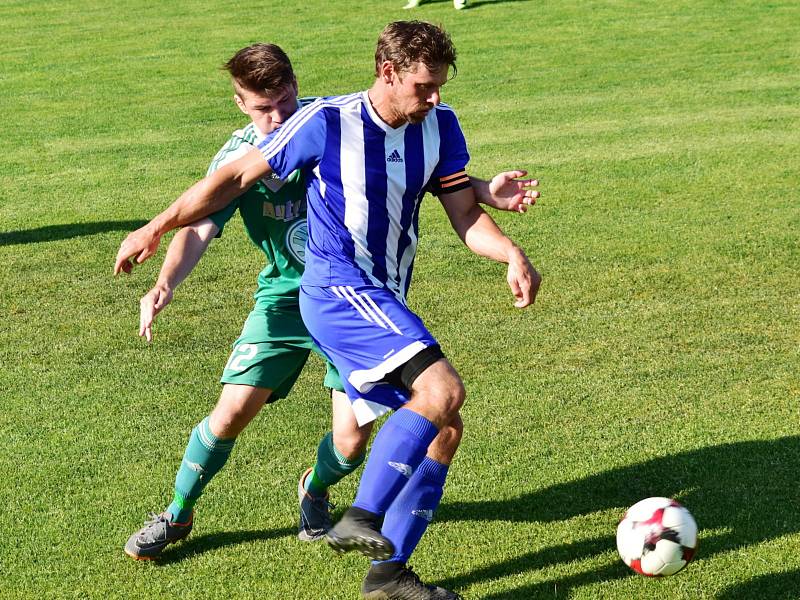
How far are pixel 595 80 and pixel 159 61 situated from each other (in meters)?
7.87

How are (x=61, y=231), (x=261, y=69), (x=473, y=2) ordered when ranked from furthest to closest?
(x=473, y=2), (x=61, y=231), (x=261, y=69)

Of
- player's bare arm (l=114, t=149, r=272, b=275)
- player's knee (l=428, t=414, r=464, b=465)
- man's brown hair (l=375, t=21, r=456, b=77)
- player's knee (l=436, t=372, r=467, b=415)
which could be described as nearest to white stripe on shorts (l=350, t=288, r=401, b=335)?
player's knee (l=436, t=372, r=467, b=415)

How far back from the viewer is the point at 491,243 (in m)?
4.58

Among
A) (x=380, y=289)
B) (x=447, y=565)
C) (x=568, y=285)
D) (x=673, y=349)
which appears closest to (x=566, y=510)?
(x=447, y=565)

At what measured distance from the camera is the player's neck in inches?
174

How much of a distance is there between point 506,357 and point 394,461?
3343mm

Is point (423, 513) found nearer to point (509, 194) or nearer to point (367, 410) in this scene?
point (367, 410)

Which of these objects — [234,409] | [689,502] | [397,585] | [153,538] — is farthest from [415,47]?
[689,502]

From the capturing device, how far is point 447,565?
4.84 metres

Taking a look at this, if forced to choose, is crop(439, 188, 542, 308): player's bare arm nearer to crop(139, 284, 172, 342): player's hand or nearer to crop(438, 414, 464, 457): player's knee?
crop(438, 414, 464, 457): player's knee

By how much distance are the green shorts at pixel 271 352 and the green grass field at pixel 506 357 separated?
0.79 m

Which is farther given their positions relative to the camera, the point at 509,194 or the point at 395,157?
the point at 509,194

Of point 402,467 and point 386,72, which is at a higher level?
point 386,72

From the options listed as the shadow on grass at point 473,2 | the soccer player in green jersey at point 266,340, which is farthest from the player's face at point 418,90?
the shadow on grass at point 473,2
